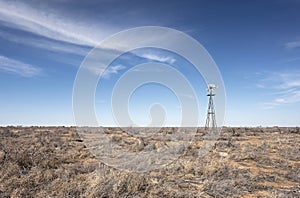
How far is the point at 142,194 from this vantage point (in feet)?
22.3

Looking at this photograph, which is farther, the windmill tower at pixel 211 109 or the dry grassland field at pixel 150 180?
the windmill tower at pixel 211 109

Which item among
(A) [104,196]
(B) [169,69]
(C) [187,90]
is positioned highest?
(B) [169,69]

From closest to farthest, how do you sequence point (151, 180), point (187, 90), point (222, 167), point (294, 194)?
A: point (294, 194)
point (151, 180)
point (222, 167)
point (187, 90)

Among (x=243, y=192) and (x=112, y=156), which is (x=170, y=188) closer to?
(x=243, y=192)

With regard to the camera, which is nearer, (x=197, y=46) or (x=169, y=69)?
(x=197, y=46)

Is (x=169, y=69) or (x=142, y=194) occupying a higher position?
(x=169, y=69)

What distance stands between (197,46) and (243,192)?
8673 millimetres

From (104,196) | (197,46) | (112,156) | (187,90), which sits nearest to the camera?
(104,196)

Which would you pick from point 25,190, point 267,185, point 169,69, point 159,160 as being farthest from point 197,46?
point 25,190

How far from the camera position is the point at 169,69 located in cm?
1652

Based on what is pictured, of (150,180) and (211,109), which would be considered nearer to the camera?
(150,180)

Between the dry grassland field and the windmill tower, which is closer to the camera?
the dry grassland field

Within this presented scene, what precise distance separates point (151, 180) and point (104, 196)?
5.81ft

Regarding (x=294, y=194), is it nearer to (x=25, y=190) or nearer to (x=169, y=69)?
(x=25, y=190)
